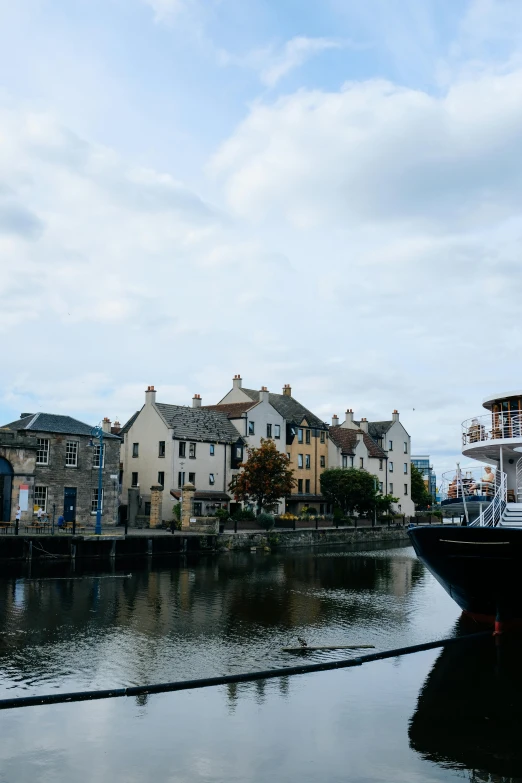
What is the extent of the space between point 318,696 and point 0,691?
693cm

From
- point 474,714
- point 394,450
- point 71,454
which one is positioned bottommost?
point 474,714

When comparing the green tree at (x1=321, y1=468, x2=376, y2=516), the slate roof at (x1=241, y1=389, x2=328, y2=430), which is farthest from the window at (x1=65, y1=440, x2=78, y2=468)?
the green tree at (x1=321, y1=468, x2=376, y2=516)

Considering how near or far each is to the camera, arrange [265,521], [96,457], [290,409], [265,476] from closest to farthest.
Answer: [96,457] → [265,521] → [265,476] → [290,409]

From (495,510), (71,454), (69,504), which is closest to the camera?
(495,510)

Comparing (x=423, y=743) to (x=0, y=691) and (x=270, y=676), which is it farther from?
(x=0, y=691)

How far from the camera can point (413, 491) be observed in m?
97.8

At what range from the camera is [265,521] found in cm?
5762

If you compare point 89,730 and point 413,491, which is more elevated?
point 413,491

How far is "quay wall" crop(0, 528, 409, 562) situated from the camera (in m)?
41.5

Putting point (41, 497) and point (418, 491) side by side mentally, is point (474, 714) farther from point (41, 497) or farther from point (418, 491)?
point (418, 491)

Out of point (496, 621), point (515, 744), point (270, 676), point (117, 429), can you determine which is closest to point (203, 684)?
point (270, 676)

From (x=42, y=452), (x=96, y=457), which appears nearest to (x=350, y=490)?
(x=96, y=457)

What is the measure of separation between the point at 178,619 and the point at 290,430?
50.1m

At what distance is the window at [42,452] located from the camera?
50.5 metres
